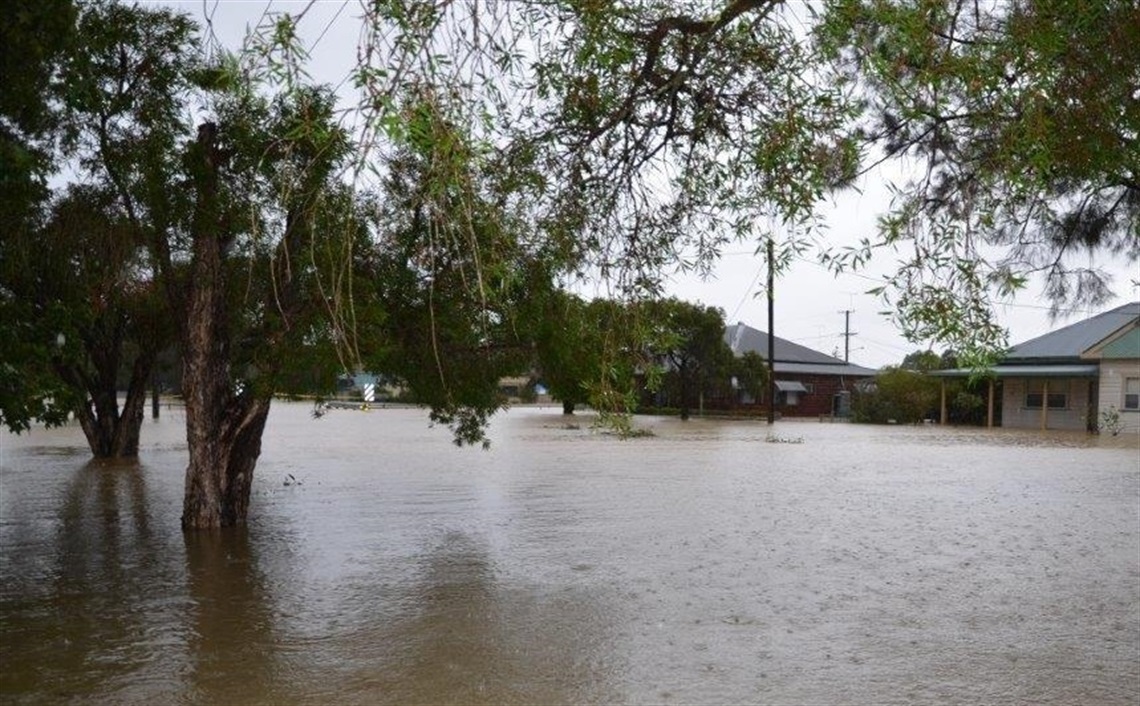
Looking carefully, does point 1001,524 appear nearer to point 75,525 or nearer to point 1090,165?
point 1090,165

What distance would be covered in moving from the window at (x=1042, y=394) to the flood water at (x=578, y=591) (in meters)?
23.6

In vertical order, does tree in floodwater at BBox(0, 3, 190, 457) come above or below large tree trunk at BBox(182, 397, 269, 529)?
above

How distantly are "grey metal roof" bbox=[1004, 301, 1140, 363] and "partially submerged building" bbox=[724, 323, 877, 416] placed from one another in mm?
12627

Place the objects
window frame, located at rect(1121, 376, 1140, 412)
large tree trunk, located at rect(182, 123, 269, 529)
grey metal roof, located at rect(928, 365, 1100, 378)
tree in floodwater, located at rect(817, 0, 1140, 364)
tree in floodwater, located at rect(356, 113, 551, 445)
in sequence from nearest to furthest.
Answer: tree in floodwater, located at rect(817, 0, 1140, 364) < tree in floodwater, located at rect(356, 113, 551, 445) < large tree trunk, located at rect(182, 123, 269, 529) < window frame, located at rect(1121, 376, 1140, 412) < grey metal roof, located at rect(928, 365, 1100, 378)

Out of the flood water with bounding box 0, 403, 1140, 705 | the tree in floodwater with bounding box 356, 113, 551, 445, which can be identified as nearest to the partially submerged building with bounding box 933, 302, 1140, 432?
the flood water with bounding box 0, 403, 1140, 705

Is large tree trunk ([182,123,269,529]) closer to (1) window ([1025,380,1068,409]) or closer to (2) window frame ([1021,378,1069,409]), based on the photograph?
(2) window frame ([1021,378,1069,409])

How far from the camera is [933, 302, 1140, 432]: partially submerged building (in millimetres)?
38594

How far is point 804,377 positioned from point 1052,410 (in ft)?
50.3

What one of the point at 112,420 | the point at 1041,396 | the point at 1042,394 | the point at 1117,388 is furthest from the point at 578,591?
the point at 1041,396

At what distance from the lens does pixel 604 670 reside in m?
7.21

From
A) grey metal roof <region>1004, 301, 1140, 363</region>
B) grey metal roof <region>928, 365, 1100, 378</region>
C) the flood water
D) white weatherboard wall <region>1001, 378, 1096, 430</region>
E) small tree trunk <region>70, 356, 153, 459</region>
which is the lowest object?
the flood water

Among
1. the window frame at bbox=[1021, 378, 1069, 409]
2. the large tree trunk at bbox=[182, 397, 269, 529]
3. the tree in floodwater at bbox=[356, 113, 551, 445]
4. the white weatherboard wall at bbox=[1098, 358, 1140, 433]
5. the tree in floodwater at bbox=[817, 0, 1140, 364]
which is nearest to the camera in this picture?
the tree in floodwater at bbox=[817, 0, 1140, 364]

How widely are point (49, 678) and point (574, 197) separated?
4.80 m

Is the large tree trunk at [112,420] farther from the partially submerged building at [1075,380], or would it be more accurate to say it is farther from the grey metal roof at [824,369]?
the grey metal roof at [824,369]
